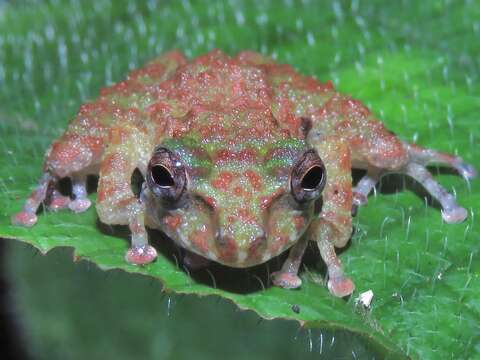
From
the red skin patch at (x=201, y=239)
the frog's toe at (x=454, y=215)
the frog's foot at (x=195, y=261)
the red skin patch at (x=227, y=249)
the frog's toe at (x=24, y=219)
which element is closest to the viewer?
the red skin patch at (x=227, y=249)

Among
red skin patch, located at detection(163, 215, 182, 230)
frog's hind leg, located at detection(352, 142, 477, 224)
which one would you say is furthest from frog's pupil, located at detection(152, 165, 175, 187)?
frog's hind leg, located at detection(352, 142, 477, 224)

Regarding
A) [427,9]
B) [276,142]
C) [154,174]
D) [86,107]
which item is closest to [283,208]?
[276,142]

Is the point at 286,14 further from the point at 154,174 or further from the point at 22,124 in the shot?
the point at 154,174

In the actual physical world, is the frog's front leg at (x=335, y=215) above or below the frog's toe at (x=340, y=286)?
above

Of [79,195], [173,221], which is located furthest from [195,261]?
[79,195]

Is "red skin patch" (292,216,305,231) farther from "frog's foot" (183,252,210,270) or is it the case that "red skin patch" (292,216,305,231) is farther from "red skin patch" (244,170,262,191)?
"frog's foot" (183,252,210,270)

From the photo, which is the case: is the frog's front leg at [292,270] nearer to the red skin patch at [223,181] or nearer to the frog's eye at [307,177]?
the frog's eye at [307,177]

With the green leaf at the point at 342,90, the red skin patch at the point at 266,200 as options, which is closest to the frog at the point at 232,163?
the red skin patch at the point at 266,200

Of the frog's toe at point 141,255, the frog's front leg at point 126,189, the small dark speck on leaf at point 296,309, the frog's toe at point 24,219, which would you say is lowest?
the small dark speck on leaf at point 296,309

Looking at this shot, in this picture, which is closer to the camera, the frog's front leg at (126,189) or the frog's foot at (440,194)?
the frog's front leg at (126,189)
